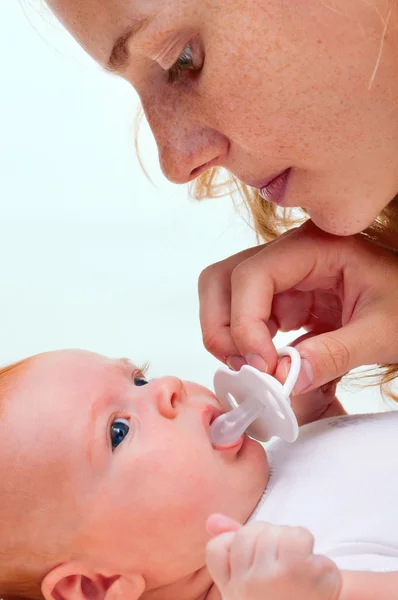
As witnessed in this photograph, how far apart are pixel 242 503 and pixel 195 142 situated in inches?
17.6

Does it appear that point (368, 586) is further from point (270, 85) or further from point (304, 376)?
point (270, 85)

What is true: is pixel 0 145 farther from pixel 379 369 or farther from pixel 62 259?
pixel 379 369

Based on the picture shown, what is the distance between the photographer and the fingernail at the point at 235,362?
3.85ft

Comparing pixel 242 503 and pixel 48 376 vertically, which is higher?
pixel 48 376

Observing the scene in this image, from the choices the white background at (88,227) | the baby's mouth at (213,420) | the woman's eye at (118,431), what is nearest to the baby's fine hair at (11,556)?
the woman's eye at (118,431)

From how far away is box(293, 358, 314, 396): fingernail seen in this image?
1.08 m

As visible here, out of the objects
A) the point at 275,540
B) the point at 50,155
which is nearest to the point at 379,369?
A: the point at 275,540

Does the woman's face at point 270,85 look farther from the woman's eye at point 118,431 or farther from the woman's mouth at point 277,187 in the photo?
the woman's eye at point 118,431

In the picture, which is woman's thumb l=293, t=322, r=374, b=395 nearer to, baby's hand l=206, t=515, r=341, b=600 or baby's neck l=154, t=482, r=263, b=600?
baby's neck l=154, t=482, r=263, b=600

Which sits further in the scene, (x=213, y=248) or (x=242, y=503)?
(x=213, y=248)

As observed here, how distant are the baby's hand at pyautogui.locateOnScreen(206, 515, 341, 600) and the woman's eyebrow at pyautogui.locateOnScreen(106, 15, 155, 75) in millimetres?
537

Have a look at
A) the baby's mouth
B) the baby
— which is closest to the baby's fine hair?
the baby

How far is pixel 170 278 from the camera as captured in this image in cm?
216

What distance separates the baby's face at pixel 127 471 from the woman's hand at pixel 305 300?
0.41ft
